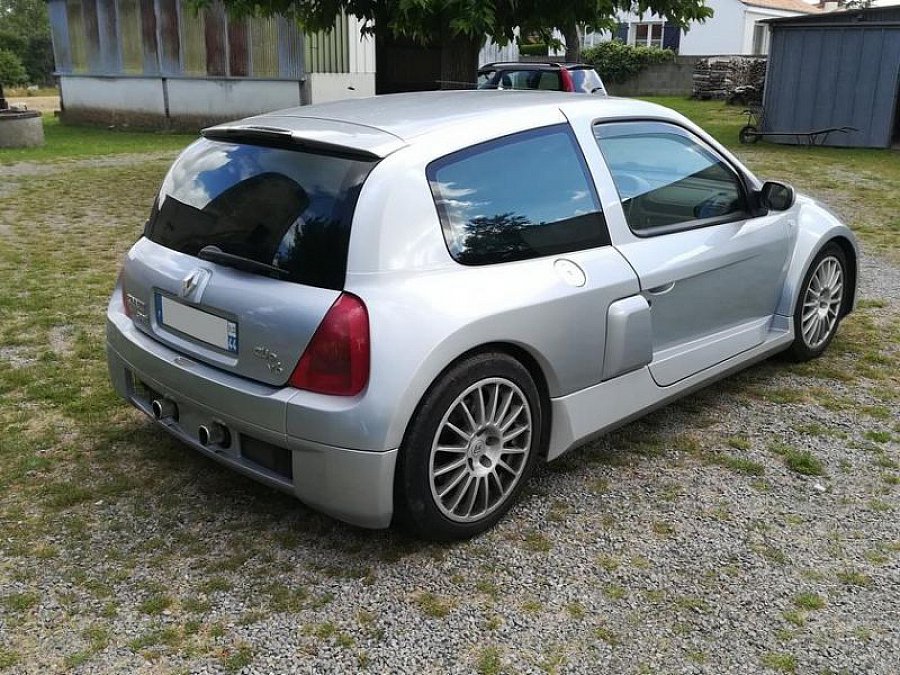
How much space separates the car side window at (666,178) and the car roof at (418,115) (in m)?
0.11

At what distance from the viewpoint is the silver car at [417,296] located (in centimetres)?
299

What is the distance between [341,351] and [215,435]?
737 millimetres

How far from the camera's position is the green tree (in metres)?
8.11

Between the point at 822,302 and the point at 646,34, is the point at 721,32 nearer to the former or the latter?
the point at 646,34

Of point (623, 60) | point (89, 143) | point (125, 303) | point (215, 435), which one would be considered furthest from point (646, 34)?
point (215, 435)

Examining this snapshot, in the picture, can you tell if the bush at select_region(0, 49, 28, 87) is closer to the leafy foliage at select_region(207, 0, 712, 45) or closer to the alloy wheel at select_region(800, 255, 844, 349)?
the leafy foliage at select_region(207, 0, 712, 45)

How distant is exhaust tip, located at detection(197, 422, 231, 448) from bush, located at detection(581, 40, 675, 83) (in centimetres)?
3460

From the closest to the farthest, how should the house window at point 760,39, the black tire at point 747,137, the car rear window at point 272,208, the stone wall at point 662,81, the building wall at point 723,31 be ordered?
the car rear window at point 272,208 < the black tire at point 747,137 < the stone wall at point 662,81 < the building wall at point 723,31 < the house window at point 760,39

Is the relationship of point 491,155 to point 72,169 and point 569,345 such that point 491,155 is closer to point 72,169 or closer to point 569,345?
point 569,345

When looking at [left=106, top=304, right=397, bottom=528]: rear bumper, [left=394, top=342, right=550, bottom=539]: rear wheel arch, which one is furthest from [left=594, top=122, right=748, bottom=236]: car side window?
[left=106, top=304, right=397, bottom=528]: rear bumper

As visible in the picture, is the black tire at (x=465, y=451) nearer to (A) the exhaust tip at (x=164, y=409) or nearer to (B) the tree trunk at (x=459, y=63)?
(A) the exhaust tip at (x=164, y=409)

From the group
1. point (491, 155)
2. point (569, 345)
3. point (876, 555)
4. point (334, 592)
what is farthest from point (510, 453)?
point (876, 555)

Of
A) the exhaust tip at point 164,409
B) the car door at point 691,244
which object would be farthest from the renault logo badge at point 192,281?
the car door at point 691,244

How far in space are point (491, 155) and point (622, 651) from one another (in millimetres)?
1881
